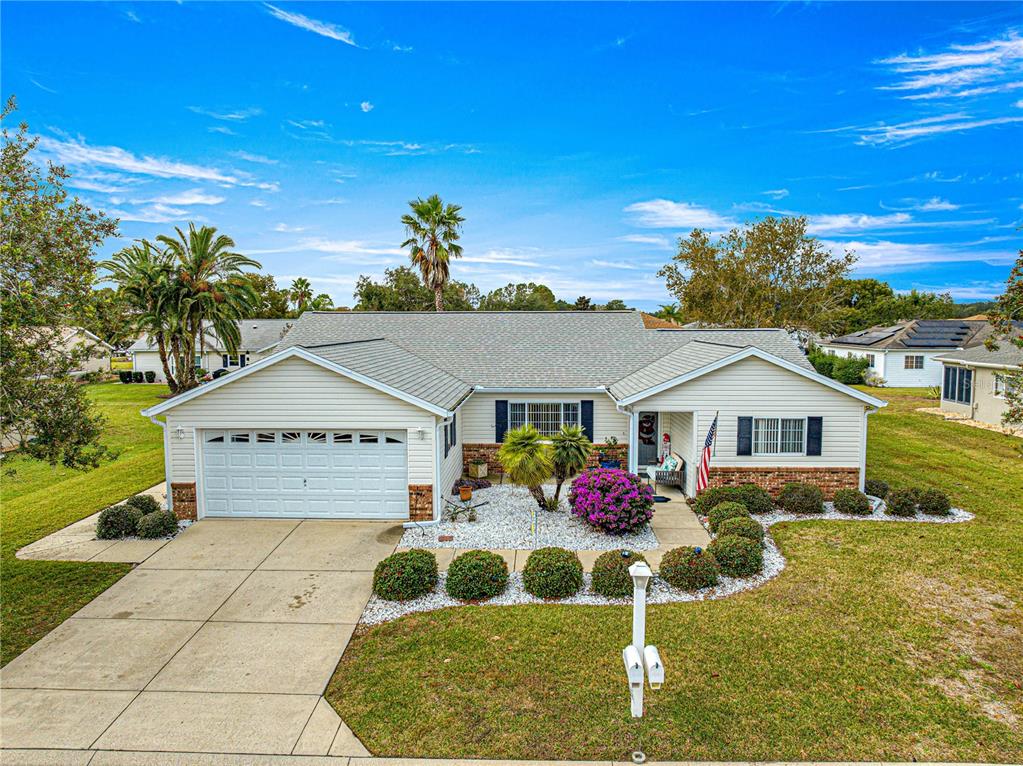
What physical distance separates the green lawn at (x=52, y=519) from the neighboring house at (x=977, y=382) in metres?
32.2

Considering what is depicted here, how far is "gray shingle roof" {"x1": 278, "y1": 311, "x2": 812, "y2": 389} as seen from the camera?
1881cm

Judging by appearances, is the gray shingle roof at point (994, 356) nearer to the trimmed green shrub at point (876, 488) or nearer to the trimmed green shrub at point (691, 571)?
the trimmed green shrub at point (876, 488)

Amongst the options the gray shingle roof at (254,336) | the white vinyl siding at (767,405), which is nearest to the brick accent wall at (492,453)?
the white vinyl siding at (767,405)

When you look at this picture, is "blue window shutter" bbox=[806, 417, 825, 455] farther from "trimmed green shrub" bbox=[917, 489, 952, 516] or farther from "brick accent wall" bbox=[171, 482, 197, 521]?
"brick accent wall" bbox=[171, 482, 197, 521]

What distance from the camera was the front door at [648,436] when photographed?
60.6 feet

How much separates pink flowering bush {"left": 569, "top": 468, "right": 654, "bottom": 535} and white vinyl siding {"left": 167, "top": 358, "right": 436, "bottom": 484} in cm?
377

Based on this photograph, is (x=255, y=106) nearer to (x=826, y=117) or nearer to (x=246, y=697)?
(x=246, y=697)

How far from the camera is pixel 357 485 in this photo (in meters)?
13.7

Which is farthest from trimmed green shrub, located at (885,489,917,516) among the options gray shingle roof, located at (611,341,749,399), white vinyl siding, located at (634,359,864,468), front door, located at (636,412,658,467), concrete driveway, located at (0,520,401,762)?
concrete driveway, located at (0,520,401,762)

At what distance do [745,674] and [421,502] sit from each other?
8.10 meters

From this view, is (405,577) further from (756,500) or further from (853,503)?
(853,503)

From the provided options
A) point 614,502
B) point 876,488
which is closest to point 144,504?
point 614,502

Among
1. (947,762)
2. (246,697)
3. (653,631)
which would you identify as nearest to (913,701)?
(947,762)

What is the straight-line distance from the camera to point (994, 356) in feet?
85.7
